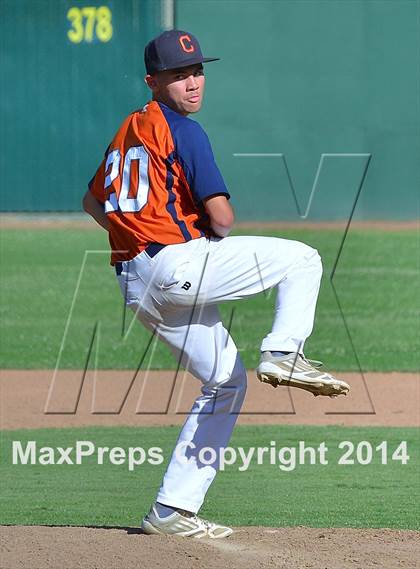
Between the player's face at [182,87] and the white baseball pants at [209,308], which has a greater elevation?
Answer: the player's face at [182,87]

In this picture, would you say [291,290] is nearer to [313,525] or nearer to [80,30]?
[313,525]

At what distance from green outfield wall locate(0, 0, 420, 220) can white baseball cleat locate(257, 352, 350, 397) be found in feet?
48.8

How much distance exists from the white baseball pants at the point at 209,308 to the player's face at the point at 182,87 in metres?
0.55

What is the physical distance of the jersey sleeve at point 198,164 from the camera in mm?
4301

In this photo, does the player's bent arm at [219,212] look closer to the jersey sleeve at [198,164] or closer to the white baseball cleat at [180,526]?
the jersey sleeve at [198,164]

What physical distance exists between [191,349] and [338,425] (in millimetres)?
4246

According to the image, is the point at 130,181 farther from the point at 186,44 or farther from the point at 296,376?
the point at 296,376

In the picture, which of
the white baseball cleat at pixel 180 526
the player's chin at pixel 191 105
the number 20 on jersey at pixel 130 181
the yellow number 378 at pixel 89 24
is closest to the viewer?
the number 20 on jersey at pixel 130 181

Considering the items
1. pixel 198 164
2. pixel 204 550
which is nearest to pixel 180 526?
pixel 204 550

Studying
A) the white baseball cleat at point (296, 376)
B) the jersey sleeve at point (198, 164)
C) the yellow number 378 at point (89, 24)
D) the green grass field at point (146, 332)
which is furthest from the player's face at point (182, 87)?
the yellow number 378 at point (89, 24)

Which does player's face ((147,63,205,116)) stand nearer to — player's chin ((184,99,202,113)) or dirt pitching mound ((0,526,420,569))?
player's chin ((184,99,202,113))

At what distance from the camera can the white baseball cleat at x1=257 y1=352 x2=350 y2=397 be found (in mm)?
4152

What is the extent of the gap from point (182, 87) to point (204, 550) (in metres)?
1.86

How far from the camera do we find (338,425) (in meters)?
8.65
